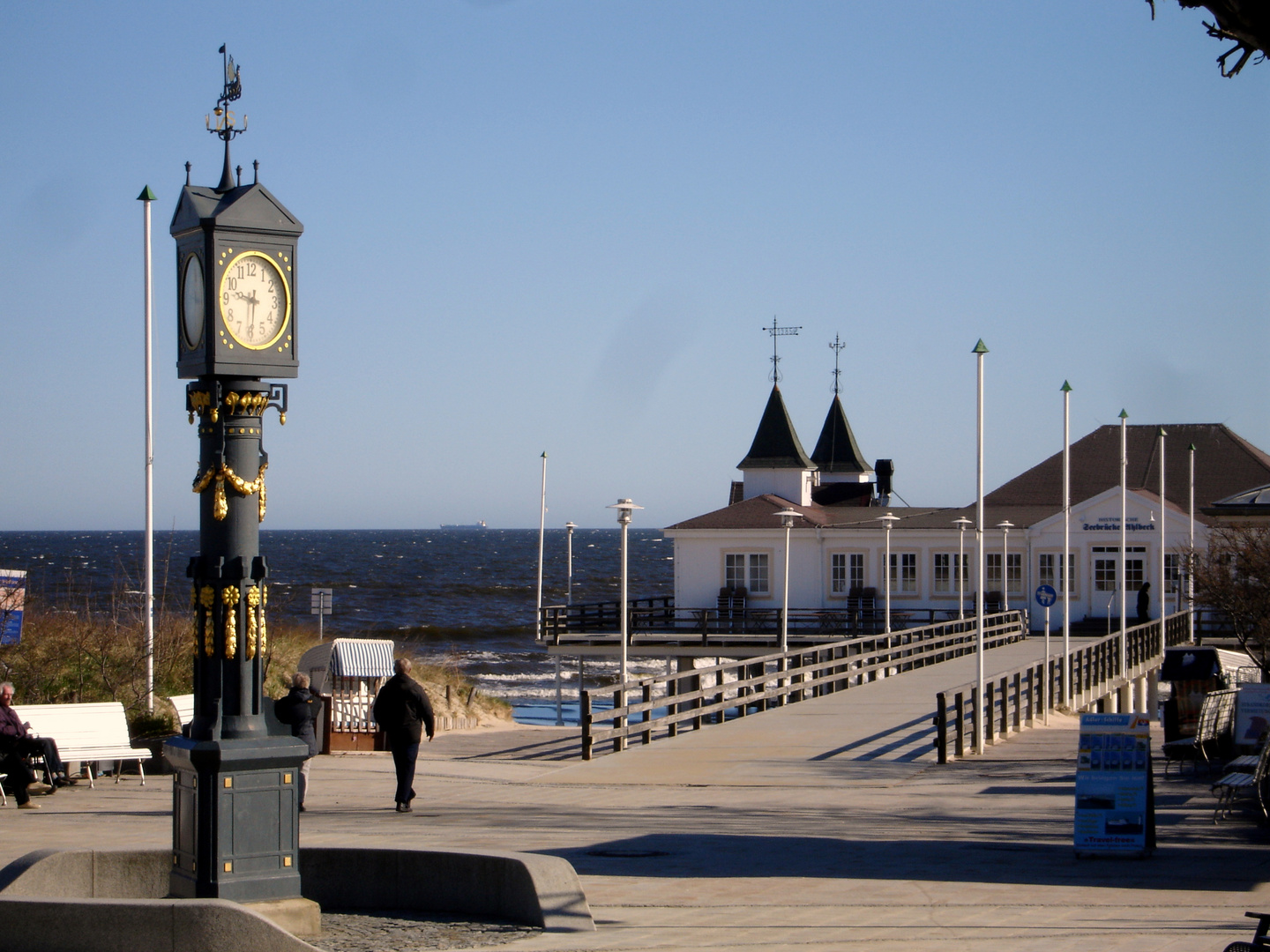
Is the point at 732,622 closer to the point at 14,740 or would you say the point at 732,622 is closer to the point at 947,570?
the point at 947,570

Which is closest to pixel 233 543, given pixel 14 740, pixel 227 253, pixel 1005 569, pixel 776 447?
pixel 227 253

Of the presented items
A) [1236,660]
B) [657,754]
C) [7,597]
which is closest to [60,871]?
[657,754]

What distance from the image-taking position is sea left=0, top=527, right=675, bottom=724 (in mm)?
50781

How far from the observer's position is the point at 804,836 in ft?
41.2

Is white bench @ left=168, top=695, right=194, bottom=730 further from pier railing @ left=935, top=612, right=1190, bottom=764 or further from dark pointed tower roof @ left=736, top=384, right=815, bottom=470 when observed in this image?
dark pointed tower roof @ left=736, top=384, right=815, bottom=470

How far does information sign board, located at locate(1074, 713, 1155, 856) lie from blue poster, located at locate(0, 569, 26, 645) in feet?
49.0

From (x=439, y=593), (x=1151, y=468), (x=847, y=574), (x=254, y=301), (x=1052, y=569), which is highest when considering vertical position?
(x=1151, y=468)

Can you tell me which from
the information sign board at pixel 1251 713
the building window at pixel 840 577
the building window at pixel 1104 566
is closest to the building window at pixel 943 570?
the building window at pixel 840 577

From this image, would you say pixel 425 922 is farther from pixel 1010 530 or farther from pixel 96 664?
pixel 1010 530

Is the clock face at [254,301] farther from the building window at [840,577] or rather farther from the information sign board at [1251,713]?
the building window at [840,577]

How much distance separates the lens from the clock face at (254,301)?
895cm

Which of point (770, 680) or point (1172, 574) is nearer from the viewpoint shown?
point (770, 680)

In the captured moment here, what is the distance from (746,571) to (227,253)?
40.3m

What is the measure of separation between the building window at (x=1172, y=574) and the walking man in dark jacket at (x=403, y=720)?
3456 cm
